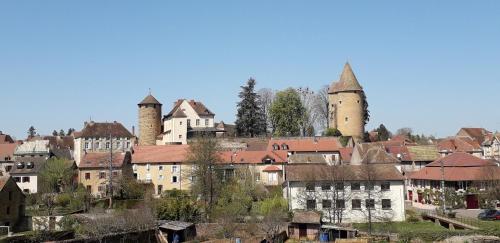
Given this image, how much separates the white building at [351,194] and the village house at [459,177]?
7.88 meters

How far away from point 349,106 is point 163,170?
32.9 metres

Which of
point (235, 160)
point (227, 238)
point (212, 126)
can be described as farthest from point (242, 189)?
point (212, 126)

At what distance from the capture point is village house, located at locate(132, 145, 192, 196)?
63281 mm

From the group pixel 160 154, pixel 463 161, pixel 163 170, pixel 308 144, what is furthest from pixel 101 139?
pixel 463 161

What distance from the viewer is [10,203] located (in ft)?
137

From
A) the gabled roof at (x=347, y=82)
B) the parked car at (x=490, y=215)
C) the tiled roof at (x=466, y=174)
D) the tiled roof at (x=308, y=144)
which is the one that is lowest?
the parked car at (x=490, y=215)

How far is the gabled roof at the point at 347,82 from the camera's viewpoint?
84312 millimetres

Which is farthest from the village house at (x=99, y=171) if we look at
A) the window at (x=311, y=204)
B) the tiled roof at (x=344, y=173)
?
the window at (x=311, y=204)

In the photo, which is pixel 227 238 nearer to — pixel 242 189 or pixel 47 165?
pixel 242 189

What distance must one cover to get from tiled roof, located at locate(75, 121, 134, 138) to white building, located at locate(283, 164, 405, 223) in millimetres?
41017

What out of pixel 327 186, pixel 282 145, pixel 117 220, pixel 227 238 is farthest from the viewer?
pixel 282 145

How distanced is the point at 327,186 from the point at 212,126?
42.3 metres

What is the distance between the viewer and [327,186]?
4575 cm

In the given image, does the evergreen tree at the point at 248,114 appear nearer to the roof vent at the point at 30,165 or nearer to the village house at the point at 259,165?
the village house at the point at 259,165
